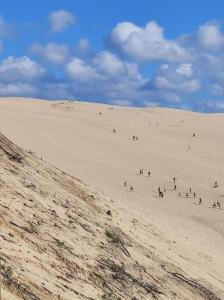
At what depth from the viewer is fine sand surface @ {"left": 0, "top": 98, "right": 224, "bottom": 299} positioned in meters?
18.0

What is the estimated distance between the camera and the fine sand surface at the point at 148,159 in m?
18.0

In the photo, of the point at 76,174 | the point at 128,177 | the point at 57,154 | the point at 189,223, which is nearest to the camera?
the point at 189,223

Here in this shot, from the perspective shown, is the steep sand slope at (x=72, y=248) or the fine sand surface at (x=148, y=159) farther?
the fine sand surface at (x=148, y=159)

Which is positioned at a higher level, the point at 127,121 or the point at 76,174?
the point at 127,121

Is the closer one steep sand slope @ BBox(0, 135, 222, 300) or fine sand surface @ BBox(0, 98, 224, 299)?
steep sand slope @ BBox(0, 135, 222, 300)

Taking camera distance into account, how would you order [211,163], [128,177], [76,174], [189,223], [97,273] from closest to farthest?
[97,273] < [189,223] < [76,174] < [128,177] < [211,163]

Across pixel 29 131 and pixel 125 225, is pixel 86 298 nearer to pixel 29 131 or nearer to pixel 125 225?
pixel 125 225

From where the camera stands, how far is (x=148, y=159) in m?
31.9

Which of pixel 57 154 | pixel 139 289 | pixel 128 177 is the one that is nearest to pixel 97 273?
pixel 139 289

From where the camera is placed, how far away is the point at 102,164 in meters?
29.0

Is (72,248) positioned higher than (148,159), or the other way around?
(148,159)

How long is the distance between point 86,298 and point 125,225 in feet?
20.3

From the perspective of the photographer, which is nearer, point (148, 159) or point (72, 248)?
point (72, 248)

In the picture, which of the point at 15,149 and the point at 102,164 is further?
the point at 102,164
